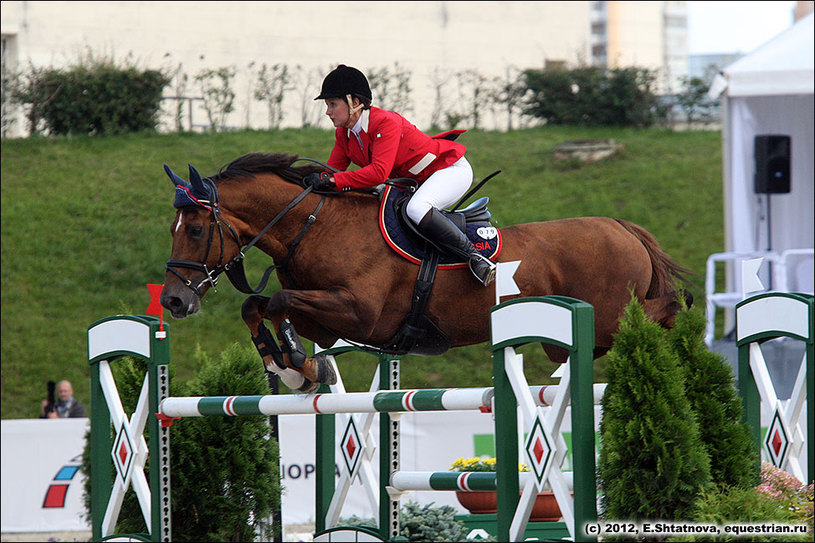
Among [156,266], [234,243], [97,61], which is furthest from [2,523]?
[97,61]

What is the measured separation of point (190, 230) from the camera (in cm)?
409

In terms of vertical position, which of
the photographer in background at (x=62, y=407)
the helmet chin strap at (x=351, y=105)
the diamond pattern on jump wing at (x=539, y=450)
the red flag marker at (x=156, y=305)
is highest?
the helmet chin strap at (x=351, y=105)

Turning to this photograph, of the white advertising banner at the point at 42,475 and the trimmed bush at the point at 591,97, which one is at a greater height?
the trimmed bush at the point at 591,97

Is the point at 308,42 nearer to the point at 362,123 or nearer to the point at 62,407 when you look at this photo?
the point at 62,407

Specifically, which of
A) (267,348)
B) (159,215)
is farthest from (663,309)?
(159,215)

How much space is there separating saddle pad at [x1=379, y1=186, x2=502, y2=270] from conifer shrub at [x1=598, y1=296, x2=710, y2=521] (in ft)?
4.31

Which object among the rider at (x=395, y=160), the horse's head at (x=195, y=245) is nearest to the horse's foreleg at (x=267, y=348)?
the horse's head at (x=195, y=245)

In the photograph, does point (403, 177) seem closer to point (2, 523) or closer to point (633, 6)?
point (2, 523)

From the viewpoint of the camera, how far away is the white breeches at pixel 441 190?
422cm

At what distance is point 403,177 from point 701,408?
172 centimetres

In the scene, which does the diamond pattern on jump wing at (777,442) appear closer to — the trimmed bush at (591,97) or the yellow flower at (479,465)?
the yellow flower at (479,465)

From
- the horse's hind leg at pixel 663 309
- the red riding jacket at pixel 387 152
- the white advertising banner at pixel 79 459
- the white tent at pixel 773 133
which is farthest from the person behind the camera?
the white tent at pixel 773 133

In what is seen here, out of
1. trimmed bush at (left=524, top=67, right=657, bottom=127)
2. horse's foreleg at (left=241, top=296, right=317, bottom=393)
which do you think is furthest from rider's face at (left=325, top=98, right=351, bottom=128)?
trimmed bush at (left=524, top=67, right=657, bottom=127)

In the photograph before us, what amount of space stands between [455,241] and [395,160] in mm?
458
